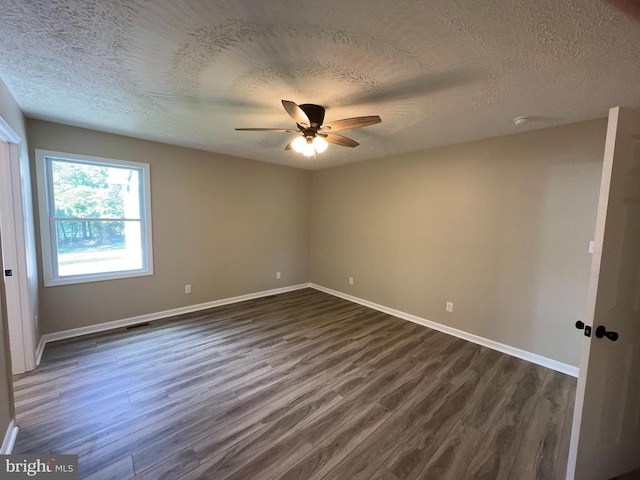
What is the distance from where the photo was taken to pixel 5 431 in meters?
1.59

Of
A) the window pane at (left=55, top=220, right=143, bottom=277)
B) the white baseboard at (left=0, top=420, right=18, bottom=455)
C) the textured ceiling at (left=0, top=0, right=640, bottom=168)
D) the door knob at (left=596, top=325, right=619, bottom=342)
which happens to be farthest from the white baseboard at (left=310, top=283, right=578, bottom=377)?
the white baseboard at (left=0, top=420, right=18, bottom=455)

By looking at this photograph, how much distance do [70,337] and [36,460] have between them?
203cm

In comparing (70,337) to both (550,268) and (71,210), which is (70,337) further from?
(550,268)

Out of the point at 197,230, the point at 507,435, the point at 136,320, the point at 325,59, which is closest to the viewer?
the point at 325,59

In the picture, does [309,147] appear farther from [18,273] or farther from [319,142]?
[18,273]

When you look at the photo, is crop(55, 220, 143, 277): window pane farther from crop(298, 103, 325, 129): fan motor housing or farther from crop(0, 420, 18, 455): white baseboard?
crop(298, 103, 325, 129): fan motor housing

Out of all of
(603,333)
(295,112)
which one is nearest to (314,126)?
(295,112)

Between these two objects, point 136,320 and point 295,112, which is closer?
point 295,112

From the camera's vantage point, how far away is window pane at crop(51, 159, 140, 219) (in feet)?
9.95

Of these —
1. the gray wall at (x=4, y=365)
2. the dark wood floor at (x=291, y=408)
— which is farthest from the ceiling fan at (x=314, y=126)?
the dark wood floor at (x=291, y=408)

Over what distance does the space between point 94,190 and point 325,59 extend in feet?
10.6

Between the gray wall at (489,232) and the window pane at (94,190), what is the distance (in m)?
3.19

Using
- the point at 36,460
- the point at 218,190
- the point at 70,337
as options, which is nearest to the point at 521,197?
the point at 218,190

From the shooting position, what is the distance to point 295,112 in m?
1.93
